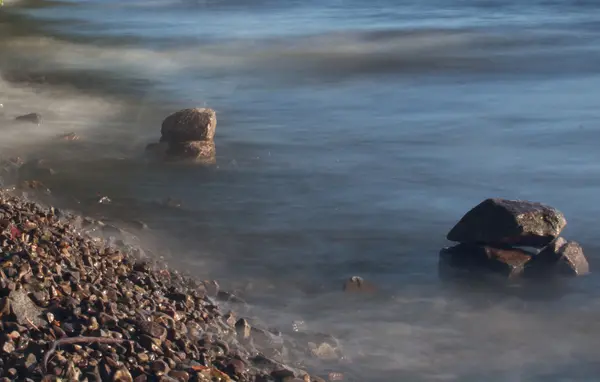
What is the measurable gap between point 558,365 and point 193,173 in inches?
260

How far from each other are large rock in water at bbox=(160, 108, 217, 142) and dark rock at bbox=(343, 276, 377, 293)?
5.13 m

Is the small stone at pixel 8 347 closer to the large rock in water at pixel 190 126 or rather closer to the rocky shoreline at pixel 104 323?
the rocky shoreline at pixel 104 323

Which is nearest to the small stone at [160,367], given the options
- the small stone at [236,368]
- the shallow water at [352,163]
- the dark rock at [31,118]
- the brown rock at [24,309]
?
the small stone at [236,368]

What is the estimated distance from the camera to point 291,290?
883 centimetres

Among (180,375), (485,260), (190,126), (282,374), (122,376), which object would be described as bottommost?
(485,260)

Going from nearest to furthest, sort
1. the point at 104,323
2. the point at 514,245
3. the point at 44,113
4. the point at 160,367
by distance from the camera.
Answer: the point at 160,367
the point at 104,323
the point at 514,245
the point at 44,113

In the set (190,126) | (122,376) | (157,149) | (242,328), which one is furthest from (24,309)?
(157,149)

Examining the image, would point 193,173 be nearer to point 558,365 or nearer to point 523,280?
point 523,280

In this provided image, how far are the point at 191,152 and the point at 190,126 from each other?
15.2 inches

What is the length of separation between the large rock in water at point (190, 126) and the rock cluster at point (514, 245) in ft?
16.1

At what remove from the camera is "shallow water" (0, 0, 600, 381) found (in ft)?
26.8

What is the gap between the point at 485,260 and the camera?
9.65 m

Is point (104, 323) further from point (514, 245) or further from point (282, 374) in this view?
point (514, 245)

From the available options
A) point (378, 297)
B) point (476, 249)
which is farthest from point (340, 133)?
point (378, 297)
